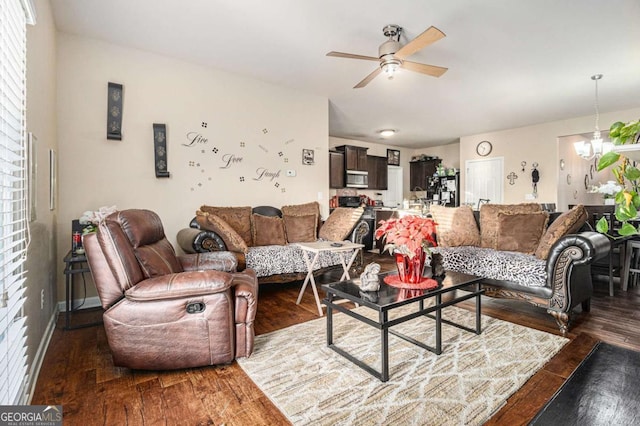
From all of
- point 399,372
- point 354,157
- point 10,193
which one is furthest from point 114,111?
point 354,157

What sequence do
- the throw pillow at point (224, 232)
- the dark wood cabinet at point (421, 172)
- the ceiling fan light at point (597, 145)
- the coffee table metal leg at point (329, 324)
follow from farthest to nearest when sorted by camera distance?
the dark wood cabinet at point (421, 172)
the ceiling fan light at point (597, 145)
the throw pillow at point (224, 232)
the coffee table metal leg at point (329, 324)

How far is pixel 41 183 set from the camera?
7.50 feet

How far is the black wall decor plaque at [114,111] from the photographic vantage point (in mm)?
3318

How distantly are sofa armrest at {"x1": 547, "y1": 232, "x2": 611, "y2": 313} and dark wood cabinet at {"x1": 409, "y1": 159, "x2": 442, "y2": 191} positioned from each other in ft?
20.9

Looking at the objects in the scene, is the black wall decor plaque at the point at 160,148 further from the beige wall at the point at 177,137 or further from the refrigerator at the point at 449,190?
the refrigerator at the point at 449,190

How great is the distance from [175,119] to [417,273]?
3249mm

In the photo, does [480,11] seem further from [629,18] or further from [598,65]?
[598,65]

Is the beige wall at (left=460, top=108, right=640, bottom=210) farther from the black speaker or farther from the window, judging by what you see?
the window

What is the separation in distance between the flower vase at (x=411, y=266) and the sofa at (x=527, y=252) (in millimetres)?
1206

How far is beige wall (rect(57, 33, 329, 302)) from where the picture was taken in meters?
3.19

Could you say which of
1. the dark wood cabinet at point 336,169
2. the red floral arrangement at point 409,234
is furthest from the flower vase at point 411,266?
the dark wood cabinet at point 336,169

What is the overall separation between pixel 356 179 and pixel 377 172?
96 cm

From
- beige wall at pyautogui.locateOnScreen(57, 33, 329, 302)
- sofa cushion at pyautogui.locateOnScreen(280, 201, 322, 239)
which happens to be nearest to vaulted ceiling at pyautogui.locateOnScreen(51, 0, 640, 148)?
beige wall at pyautogui.locateOnScreen(57, 33, 329, 302)

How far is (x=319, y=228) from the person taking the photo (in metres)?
4.45
